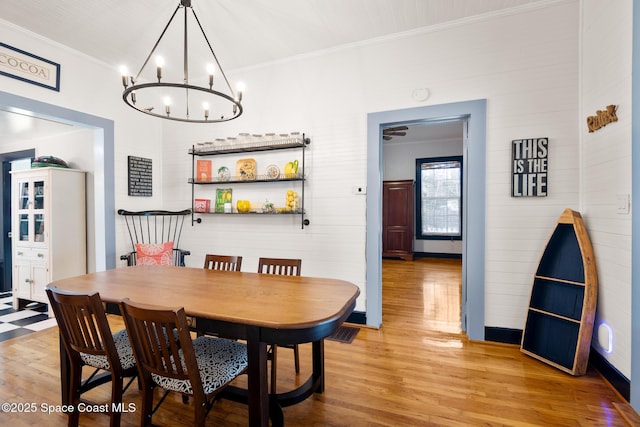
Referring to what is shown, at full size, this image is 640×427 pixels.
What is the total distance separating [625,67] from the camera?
208cm

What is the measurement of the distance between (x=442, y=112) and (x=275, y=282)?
232 cm

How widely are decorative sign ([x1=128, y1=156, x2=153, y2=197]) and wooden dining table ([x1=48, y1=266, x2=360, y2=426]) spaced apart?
1914mm

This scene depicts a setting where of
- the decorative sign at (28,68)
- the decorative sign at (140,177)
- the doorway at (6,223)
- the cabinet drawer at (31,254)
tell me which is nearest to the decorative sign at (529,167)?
the decorative sign at (140,177)

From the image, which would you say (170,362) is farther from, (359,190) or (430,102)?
(430,102)

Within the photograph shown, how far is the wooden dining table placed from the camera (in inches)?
58.2

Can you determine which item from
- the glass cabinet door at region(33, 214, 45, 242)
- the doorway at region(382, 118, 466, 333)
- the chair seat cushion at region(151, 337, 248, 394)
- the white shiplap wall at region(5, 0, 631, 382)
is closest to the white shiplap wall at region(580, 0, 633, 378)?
the white shiplap wall at region(5, 0, 631, 382)

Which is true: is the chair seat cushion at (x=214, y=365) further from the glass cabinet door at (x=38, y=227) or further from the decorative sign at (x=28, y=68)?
the glass cabinet door at (x=38, y=227)

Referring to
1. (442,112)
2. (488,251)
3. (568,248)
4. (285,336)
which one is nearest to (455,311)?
(488,251)

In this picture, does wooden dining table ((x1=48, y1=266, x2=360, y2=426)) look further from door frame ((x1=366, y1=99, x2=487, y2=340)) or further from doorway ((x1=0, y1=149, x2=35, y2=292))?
doorway ((x1=0, y1=149, x2=35, y2=292))

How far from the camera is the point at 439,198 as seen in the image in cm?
777

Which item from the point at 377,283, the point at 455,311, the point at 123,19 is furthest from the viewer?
the point at 455,311

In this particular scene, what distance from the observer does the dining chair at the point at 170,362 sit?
4.49ft

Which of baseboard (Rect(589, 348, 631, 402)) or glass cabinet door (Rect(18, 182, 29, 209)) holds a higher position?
glass cabinet door (Rect(18, 182, 29, 209))

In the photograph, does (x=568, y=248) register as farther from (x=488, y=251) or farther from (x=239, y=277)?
(x=239, y=277)
